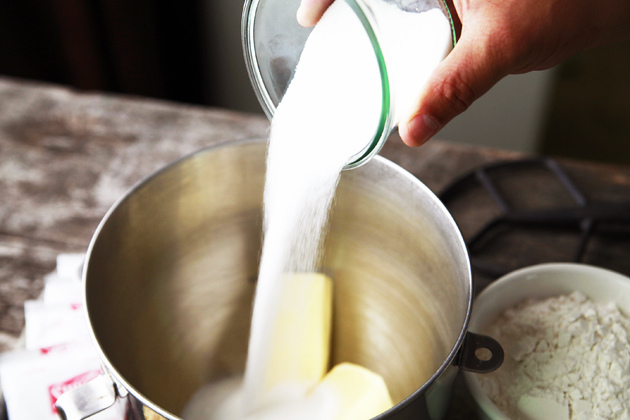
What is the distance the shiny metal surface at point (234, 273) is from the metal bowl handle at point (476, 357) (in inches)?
1.5

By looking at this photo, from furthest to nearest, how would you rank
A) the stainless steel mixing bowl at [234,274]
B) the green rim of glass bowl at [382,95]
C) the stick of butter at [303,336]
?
the stick of butter at [303,336]
the stainless steel mixing bowl at [234,274]
the green rim of glass bowl at [382,95]

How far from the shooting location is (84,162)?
0.81 meters

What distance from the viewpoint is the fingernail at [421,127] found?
45 cm

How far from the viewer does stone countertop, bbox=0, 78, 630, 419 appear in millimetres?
695

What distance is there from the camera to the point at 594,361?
482mm

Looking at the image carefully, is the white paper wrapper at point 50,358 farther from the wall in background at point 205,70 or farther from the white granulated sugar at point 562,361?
the wall in background at point 205,70

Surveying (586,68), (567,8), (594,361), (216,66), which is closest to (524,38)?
(567,8)

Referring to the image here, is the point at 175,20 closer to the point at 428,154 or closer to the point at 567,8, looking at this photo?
the point at 428,154

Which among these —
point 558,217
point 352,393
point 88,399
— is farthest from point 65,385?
Answer: point 558,217

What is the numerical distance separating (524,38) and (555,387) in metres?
0.30

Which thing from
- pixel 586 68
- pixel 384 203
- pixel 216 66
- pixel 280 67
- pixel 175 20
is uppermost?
pixel 280 67

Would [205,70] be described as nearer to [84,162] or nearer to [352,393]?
[84,162]

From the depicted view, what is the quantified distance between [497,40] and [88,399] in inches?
16.7

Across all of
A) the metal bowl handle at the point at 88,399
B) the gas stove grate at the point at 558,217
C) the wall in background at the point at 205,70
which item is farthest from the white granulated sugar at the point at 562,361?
the wall in background at the point at 205,70
